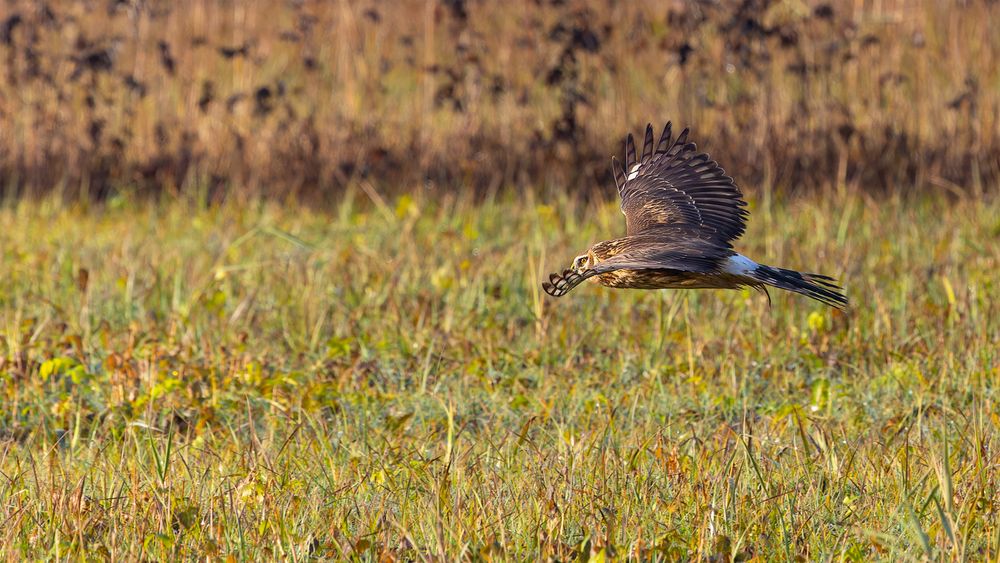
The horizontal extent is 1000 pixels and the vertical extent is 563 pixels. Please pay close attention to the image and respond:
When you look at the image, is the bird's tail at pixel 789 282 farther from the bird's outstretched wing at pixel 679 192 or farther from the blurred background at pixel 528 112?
the blurred background at pixel 528 112

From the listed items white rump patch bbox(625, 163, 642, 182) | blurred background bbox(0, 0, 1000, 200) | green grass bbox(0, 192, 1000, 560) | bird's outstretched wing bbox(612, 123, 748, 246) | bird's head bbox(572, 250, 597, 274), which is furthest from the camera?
blurred background bbox(0, 0, 1000, 200)

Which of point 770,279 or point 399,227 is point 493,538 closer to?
point 770,279

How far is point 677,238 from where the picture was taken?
3670 mm

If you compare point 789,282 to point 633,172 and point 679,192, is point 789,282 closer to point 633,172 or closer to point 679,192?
point 679,192

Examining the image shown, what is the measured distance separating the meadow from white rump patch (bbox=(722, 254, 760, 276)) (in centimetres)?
39

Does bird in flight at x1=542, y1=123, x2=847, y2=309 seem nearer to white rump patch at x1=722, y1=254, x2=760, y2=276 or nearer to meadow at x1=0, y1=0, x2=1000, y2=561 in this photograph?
white rump patch at x1=722, y1=254, x2=760, y2=276

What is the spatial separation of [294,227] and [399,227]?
577 millimetres

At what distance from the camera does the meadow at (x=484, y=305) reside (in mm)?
3012

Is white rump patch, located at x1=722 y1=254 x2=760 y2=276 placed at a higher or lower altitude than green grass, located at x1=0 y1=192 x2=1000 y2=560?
higher

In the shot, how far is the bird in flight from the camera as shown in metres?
3.21

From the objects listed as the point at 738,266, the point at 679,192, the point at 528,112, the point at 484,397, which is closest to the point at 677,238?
the point at 738,266

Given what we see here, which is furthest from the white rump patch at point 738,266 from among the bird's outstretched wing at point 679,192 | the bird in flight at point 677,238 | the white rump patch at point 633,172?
the white rump patch at point 633,172

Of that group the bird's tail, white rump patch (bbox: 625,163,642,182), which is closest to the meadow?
the bird's tail

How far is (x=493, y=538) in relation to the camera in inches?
112
